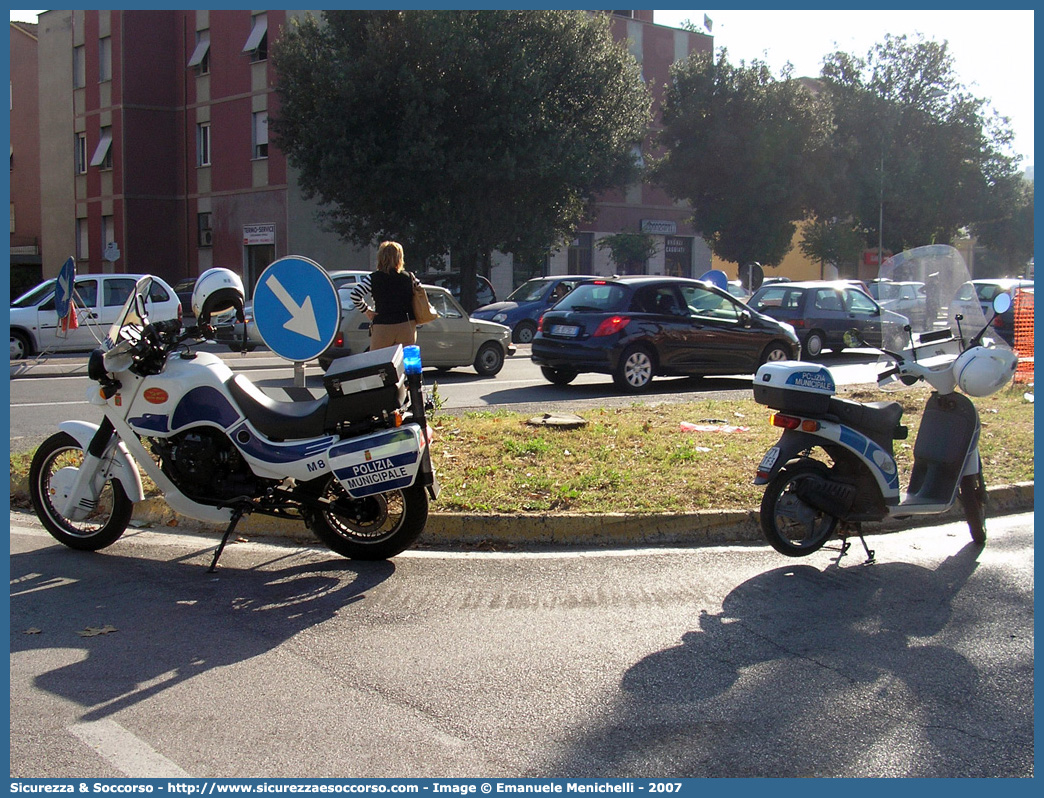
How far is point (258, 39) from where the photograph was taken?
36.8 m

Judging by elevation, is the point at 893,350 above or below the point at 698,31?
below

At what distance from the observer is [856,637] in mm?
4625

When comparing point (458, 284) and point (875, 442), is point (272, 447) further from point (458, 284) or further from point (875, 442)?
point (458, 284)

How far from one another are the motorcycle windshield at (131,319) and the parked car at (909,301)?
15.2ft

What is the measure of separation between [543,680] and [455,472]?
3.47 m

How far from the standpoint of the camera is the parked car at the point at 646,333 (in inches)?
549

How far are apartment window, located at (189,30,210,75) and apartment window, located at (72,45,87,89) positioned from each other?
21.2ft

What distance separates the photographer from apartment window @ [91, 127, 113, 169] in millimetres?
42219

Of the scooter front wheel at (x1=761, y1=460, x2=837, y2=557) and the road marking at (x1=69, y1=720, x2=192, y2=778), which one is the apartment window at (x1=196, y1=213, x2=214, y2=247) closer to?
the scooter front wheel at (x1=761, y1=460, x2=837, y2=557)

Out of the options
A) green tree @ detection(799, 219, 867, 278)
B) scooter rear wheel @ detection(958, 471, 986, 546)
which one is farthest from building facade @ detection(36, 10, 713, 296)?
scooter rear wheel @ detection(958, 471, 986, 546)

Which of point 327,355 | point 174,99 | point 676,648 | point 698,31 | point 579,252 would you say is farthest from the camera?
point 698,31

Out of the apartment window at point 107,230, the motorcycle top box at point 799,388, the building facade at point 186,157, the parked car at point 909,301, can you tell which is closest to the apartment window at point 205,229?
the building facade at point 186,157
